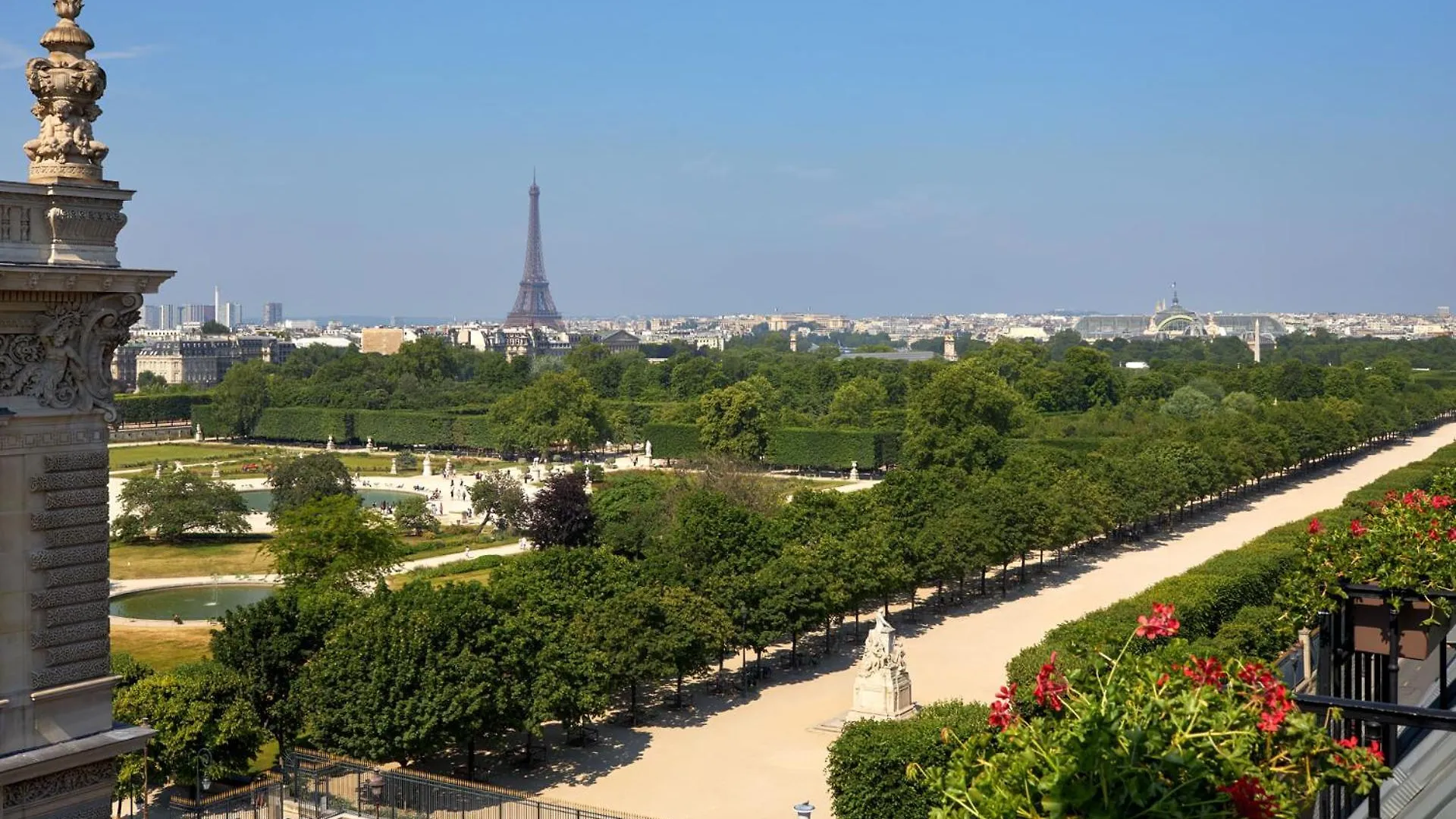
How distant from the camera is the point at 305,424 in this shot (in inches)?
3588

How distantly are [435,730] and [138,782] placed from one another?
4669 mm

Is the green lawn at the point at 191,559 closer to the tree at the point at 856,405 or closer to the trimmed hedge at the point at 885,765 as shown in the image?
the trimmed hedge at the point at 885,765

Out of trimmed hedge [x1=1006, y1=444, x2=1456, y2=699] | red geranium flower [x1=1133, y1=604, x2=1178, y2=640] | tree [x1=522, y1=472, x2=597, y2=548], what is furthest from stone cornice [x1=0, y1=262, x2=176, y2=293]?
tree [x1=522, y1=472, x2=597, y2=548]

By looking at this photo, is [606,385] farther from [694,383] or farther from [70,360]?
[70,360]

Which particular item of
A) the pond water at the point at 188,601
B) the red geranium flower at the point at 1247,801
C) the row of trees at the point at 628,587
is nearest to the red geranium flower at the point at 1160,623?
the red geranium flower at the point at 1247,801

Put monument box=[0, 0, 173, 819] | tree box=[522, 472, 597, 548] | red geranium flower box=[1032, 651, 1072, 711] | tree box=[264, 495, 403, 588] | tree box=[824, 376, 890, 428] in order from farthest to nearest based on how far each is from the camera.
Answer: tree box=[824, 376, 890, 428] → tree box=[522, 472, 597, 548] → tree box=[264, 495, 403, 588] → monument box=[0, 0, 173, 819] → red geranium flower box=[1032, 651, 1072, 711]

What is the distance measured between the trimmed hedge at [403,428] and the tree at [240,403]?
7578 millimetres

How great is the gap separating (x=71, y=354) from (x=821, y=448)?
6216cm

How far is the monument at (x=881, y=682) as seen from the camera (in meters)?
26.8

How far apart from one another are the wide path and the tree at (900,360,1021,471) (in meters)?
14.4

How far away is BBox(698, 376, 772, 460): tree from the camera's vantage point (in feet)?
237

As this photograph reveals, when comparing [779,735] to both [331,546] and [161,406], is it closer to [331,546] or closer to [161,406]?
[331,546]

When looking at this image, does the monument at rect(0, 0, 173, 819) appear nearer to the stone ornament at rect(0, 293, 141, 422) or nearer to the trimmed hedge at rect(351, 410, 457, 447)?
the stone ornament at rect(0, 293, 141, 422)

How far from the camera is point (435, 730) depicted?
71.4 feet
